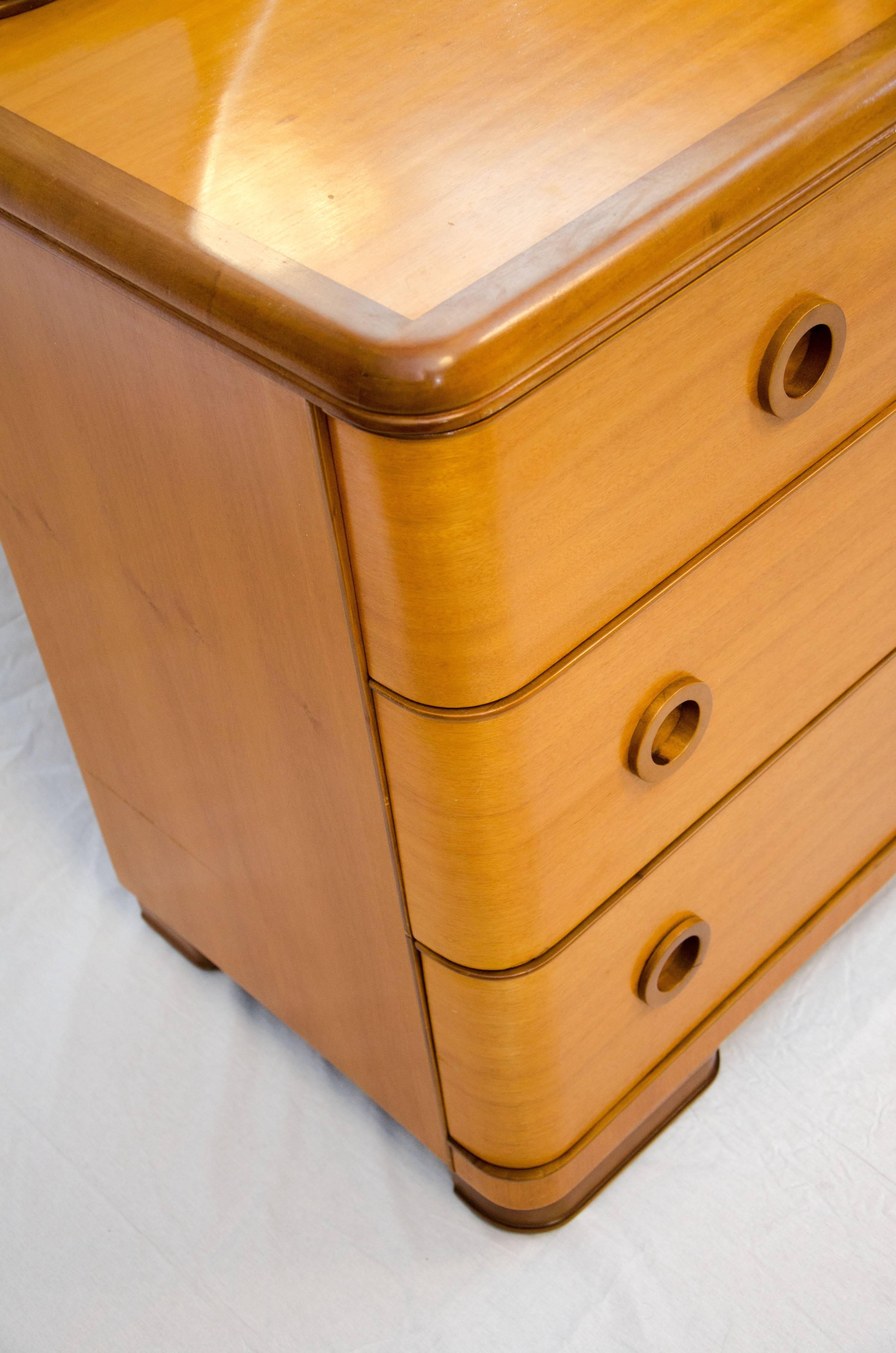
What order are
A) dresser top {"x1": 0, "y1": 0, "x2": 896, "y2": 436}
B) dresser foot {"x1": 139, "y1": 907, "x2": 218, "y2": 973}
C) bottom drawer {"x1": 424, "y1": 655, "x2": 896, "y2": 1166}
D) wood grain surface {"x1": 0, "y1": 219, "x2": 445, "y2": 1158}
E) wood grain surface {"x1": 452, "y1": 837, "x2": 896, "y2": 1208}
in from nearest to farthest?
dresser top {"x1": 0, "y1": 0, "x2": 896, "y2": 436} < wood grain surface {"x1": 0, "y1": 219, "x2": 445, "y2": 1158} < bottom drawer {"x1": 424, "y1": 655, "x2": 896, "y2": 1166} < wood grain surface {"x1": 452, "y1": 837, "x2": 896, "y2": 1208} < dresser foot {"x1": 139, "y1": 907, "x2": 218, "y2": 973}

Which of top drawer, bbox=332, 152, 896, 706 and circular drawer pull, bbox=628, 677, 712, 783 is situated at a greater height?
top drawer, bbox=332, 152, 896, 706

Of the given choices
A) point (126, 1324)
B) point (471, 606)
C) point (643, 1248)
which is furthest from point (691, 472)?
point (126, 1324)

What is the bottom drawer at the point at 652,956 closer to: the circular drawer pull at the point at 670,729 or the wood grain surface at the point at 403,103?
the circular drawer pull at the point at 670,729

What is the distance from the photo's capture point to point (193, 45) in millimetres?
Answer: 684

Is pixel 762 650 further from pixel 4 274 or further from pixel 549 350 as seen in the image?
pixel 4 274

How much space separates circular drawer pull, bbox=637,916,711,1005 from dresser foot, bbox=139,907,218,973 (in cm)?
41

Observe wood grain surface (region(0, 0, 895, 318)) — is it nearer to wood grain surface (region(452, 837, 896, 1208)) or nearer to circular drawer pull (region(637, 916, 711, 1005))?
circular drawer pull (region(637, 916, 711, 1005))

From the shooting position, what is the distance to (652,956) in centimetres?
83

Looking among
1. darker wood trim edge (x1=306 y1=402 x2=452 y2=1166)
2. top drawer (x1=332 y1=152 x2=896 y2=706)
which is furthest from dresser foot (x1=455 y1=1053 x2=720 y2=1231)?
top drawer (x1=332 y1=152 x2=896 y2=706)

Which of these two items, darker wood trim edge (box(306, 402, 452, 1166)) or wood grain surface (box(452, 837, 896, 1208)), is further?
wood grain surface (box(452, 837, 896, 1208))

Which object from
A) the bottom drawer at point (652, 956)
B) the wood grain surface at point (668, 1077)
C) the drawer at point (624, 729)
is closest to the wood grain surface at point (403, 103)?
the drawer at point (624, 729)

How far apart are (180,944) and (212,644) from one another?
0.47 metres

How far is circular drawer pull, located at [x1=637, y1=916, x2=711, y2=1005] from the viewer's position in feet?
2.73

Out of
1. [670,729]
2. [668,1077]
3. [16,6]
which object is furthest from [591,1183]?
[16,6]
